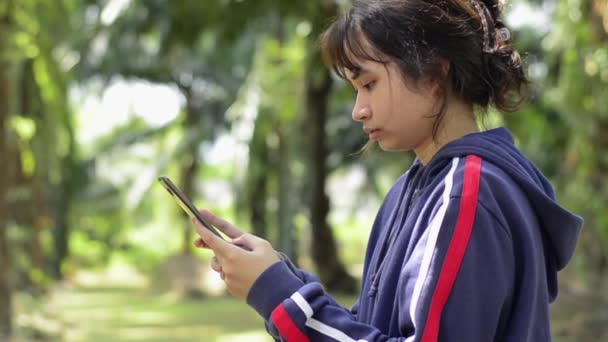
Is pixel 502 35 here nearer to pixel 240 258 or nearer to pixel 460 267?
pixel 460 267

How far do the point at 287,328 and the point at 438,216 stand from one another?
0.26m

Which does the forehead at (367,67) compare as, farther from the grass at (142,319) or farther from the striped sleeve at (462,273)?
the grass at (142,319)

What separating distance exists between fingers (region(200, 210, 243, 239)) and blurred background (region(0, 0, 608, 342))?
35 cm

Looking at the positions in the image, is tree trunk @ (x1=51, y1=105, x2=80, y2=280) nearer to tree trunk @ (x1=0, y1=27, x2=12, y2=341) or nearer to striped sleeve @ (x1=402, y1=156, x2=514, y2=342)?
tree trunk @ (x1=0, y1=27, x2=12, y2=341)

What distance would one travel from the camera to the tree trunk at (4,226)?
8695mm

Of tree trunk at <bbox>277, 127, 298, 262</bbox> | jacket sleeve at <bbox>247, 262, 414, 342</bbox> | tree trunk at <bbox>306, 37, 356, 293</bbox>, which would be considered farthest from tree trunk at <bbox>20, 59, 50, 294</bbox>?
jacket sleeve at <bbox>247, 262, 414, 342</bbox>

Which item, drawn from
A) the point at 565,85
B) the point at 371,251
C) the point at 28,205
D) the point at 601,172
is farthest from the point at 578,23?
the point at 28,205

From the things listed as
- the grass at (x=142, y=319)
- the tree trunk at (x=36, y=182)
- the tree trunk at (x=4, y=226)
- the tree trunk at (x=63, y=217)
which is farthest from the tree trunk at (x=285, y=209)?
the tree trunk at (x=63, y=217)

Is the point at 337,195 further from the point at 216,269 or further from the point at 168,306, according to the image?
the point at 216,269

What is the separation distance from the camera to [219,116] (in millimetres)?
19938

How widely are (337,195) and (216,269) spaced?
2865 cm

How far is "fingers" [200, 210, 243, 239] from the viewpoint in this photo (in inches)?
60.1

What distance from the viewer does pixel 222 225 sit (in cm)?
157

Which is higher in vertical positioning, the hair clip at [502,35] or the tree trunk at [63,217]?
the tree trunk at [63,217]
